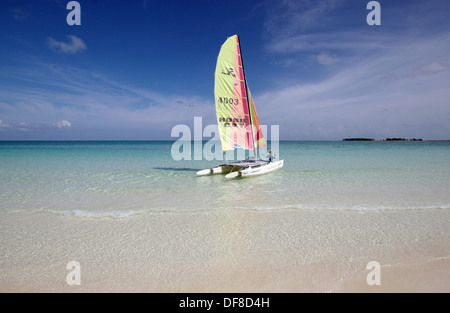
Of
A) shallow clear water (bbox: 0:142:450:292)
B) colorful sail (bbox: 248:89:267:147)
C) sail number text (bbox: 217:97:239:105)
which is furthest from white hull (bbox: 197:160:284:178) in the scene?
sail number text (bbox: 217:97:239:105)

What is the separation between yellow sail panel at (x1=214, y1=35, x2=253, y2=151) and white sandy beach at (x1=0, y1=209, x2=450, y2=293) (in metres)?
9.40

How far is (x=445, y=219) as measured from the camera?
6.09 meters

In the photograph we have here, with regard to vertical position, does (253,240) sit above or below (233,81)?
below

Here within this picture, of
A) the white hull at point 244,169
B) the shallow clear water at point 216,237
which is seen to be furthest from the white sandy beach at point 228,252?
the white hull at point 244,169

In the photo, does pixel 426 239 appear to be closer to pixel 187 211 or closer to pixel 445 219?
pixel 445 219

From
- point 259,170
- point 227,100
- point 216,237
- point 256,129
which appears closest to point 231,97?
point 227,100

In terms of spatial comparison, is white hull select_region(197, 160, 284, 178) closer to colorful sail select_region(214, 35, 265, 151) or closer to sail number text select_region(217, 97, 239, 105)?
colorful sail select_region(214, 35, 265, 151)

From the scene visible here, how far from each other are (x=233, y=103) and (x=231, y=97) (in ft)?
1.37

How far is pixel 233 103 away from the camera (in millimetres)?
14922

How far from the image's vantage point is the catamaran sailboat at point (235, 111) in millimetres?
14242

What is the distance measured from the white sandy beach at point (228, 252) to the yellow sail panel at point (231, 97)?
9.40m

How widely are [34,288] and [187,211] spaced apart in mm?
4022
